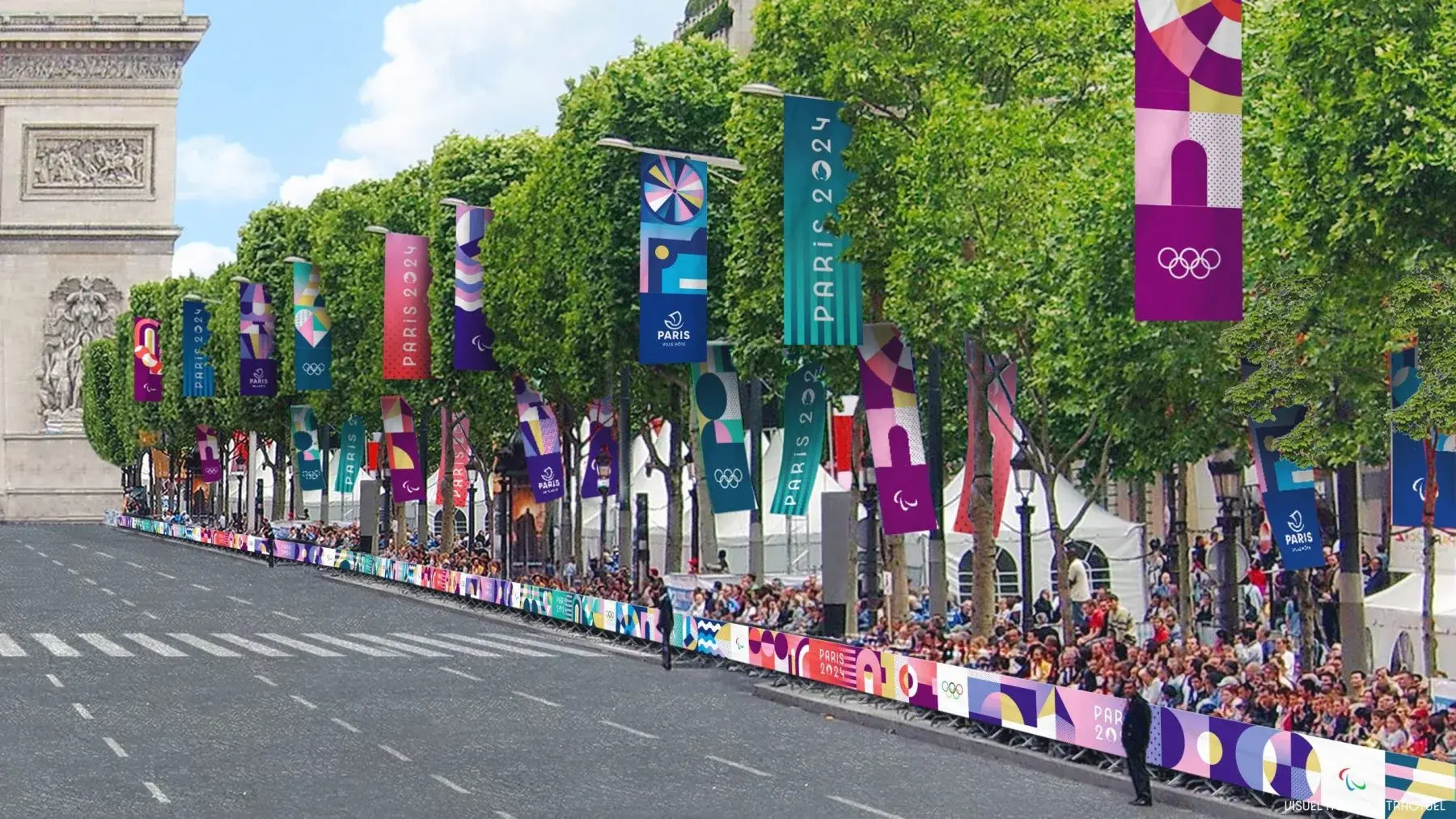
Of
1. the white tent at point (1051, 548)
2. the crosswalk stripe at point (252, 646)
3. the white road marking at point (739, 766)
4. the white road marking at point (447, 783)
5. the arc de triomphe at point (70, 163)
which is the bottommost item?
the white road marking at point (739, 766)

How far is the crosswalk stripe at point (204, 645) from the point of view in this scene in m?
48.8

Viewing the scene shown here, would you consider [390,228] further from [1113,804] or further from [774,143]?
[1113,804]

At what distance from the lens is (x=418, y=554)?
2864 inches

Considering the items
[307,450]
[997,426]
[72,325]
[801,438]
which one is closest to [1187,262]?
[997,426]

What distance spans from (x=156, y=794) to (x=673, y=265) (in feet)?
59.3

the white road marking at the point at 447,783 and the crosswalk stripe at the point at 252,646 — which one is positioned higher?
the crosswalk stripe at the point at 252,646

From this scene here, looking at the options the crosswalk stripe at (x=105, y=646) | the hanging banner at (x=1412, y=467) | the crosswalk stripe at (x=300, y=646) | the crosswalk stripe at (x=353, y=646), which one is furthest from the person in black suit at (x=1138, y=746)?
the crosswalk stripe at (x=105, y=646)

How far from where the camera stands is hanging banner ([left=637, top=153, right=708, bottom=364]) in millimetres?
43938

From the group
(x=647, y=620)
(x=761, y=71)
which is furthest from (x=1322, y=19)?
(x=647, y=620)

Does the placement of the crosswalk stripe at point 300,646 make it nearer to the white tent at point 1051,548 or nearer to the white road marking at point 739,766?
the white tent at point 1051,548

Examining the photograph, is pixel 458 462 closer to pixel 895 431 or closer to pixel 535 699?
pixel 535 699

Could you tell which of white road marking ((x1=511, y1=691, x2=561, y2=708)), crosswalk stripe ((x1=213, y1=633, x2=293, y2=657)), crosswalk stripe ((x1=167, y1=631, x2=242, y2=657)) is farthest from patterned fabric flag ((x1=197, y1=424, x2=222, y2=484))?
white road marking ((x1=511, y1=691, x2=561, y2=708))

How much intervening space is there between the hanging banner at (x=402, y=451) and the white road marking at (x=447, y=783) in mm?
42997

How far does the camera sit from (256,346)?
85875mm
